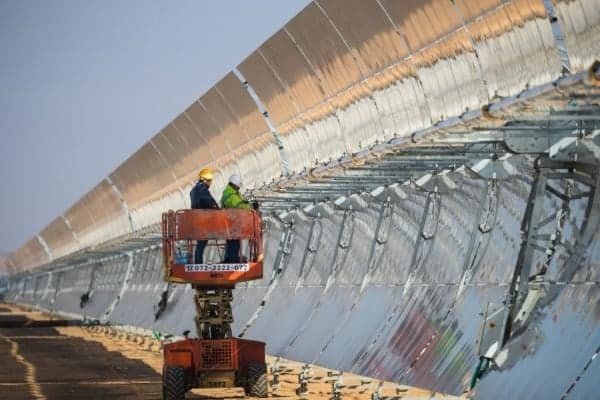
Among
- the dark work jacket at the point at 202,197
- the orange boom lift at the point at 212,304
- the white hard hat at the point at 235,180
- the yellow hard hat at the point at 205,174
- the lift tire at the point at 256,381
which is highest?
the yellow hard hat at the point at 205,174

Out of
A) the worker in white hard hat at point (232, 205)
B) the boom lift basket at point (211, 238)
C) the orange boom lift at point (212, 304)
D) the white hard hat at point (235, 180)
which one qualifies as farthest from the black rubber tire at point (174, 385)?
the white hard hat at point (235, 180)

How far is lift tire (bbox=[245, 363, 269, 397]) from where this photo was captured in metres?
22.6

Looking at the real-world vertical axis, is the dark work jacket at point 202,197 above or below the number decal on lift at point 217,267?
above

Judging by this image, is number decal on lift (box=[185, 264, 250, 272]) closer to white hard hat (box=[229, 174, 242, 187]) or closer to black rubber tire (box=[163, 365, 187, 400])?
white hard hat (box=[229, 174, 242, 187])

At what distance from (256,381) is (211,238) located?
2.34 m

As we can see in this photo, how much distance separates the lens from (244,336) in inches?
1303

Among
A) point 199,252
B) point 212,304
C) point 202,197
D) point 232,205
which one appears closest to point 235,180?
point 232,205

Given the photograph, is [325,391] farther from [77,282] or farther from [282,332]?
[77,282]

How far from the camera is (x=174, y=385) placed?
22.2 metres

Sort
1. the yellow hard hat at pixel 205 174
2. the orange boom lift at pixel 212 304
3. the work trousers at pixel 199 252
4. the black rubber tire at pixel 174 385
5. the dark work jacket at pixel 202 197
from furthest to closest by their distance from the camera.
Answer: the dark work jacket at pixel 202 197 → the work trousers at pixel 199 252 → the yellow hard hat at pixel 205 174 → the orange boom lift at pixel 212 304 → the black rubber tire at pixel 174 385

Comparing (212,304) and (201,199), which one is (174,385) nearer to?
(212,304)

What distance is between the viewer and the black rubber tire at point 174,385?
2211 centimetres

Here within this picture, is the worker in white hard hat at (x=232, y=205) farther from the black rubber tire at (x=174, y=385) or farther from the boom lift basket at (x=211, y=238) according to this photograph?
the black rubber tire at (x=174, y=385)

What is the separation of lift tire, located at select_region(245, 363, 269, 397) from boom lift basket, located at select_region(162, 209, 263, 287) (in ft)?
4.88
